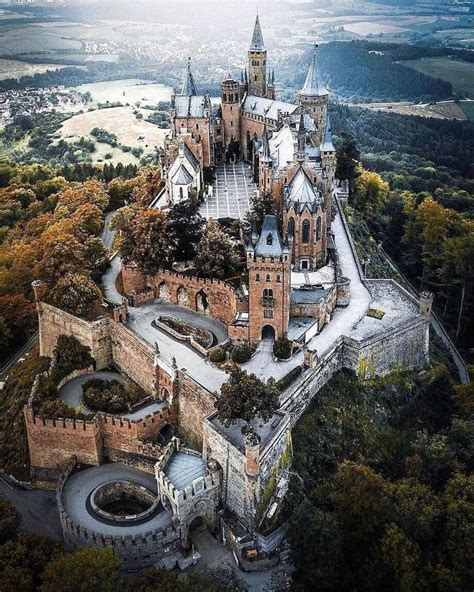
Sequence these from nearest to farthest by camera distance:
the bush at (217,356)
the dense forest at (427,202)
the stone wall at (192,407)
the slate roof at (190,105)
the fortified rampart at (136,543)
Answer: the fortified rampart at (136,543), the stone wall at (192,407), the bush at (217,356), the dense forest at (427,202), the slate roof at (190,105)

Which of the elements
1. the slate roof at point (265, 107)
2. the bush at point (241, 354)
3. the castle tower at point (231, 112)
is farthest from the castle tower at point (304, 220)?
the castle tower at point (231, 112)

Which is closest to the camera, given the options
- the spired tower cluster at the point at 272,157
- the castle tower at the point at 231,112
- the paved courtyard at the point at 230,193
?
the spired tower cluster at the point at 272,157

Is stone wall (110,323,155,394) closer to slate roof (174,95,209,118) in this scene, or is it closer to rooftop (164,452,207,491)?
rooftop (164,452,207,491)

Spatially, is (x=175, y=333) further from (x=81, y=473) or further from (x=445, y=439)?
(x=445, y=439)

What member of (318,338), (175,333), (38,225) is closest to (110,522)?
(175,333)

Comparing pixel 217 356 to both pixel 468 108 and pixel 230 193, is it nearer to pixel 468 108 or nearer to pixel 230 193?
pixel 230 193

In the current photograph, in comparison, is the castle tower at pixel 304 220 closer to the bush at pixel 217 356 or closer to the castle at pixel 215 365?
the castle at pixel 215 365

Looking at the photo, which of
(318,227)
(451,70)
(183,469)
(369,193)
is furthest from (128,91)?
(183,469)

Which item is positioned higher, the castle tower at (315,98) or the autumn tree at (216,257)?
the castle tower at (315,98)
